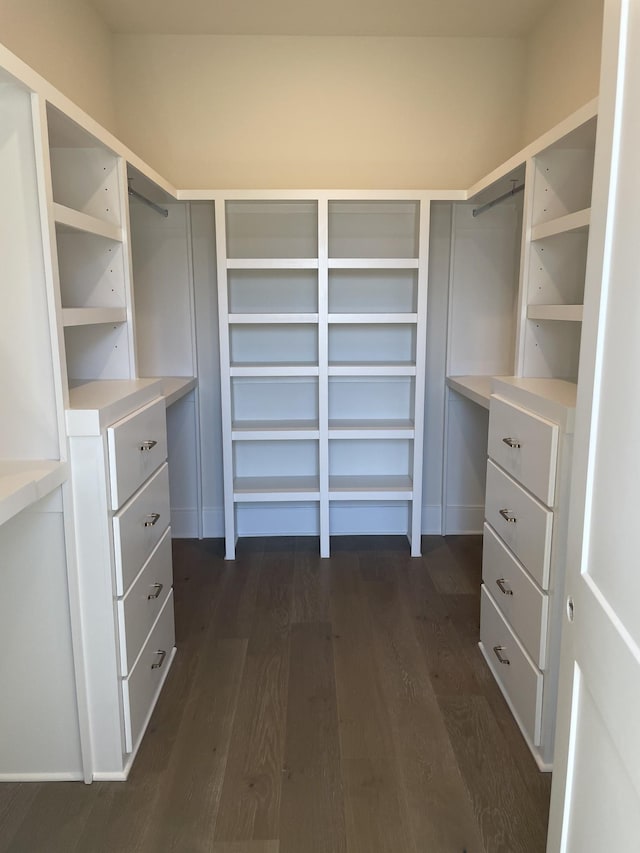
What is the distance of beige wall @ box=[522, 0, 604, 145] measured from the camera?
8.20 feet

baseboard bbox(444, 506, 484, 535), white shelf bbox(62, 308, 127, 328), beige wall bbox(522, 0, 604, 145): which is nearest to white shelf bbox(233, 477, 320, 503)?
baseboard bbox(444, 506, 484, 535)

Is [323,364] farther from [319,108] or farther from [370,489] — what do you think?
[319,108]

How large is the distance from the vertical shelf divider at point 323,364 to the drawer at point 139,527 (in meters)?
1.12

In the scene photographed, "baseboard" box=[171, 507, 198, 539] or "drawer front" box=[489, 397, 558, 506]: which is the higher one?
"drawer front" box=[489, 397, 558, 506]

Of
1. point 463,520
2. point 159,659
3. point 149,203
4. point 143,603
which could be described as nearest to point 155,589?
point 143,603

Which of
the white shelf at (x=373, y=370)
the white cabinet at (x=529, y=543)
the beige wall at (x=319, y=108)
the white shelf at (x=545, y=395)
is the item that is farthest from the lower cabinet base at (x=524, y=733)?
the beige wall at (x=319, y=108)

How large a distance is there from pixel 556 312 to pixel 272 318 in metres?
1.44

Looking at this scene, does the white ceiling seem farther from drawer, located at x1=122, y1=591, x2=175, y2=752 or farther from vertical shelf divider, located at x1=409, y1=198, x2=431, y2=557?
drawer, located at x1=122, y1=591, x2=175, y2=752

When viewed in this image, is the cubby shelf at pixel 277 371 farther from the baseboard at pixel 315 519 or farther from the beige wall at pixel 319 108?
the beige wall at pixel 319 108

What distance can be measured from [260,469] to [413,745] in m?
1.90

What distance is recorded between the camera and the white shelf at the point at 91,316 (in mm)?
1733

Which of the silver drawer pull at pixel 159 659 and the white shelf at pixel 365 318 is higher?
the white shelf at pixel 365 318

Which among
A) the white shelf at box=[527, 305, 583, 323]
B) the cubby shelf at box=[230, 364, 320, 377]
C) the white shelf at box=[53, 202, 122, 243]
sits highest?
the white shelf at box=[53, 202, 122, 243]

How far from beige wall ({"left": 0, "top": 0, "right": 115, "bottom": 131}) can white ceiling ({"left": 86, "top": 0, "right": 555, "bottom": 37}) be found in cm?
15
